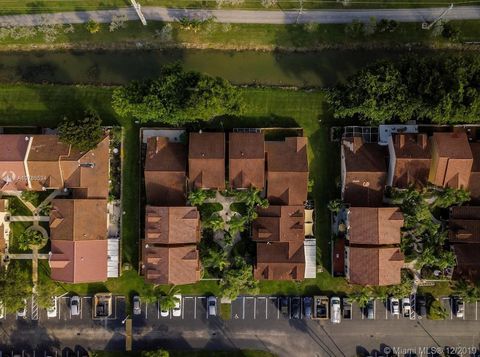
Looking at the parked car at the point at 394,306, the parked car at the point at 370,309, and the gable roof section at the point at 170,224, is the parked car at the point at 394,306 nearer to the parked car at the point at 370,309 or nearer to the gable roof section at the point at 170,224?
the parked car at the point at 370,309

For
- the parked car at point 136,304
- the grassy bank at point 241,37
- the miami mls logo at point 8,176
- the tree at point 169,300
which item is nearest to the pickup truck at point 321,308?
the tree at point 169,300

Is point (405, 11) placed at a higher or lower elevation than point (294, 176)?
Result: higher

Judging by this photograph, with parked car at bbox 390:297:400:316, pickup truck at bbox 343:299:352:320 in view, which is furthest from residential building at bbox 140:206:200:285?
parked car at bbox 390:297:400:316

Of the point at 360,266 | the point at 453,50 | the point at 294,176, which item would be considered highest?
the point at 453,50

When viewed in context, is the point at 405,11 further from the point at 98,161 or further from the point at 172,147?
the point at 98,161

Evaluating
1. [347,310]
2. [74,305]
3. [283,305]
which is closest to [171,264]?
[74,305]

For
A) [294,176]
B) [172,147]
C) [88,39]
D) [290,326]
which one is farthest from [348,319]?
[88,39]
